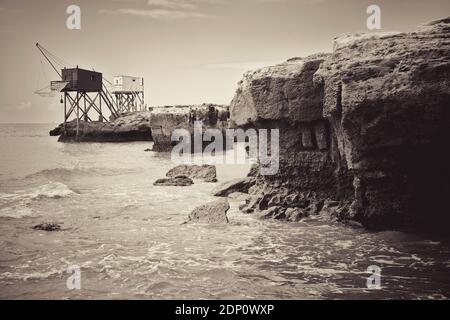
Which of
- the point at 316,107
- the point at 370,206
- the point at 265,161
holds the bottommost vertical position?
the point at 370,206

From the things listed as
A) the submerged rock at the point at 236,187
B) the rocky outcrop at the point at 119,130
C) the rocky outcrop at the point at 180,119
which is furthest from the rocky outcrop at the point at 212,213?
the rocky outcrop at the point at 119,130

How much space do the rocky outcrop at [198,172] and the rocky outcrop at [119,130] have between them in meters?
26.0

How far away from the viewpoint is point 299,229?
311 inches

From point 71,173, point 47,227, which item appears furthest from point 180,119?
point 47,227

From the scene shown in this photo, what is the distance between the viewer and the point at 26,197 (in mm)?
11711

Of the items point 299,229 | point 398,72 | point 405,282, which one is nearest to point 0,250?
point 299,229

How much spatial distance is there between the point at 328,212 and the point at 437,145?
2678 millimetres

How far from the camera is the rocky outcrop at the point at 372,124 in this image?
6.51 meters

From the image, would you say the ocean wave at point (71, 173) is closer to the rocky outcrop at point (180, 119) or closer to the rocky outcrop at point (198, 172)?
the rocky outcrop at point (198, 172)

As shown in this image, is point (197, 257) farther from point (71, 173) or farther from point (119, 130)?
point (119, 130)

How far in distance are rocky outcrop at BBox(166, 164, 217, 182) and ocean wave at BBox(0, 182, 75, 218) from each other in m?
4.03

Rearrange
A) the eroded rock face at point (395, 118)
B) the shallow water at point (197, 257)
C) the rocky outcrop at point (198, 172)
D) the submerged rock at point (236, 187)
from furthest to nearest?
the rocky outcrop at point (198, 172) → the submerged rock at point (236, 187) → the eroded rock face at point (395, 118) → the shallow water at point (197, 257)
